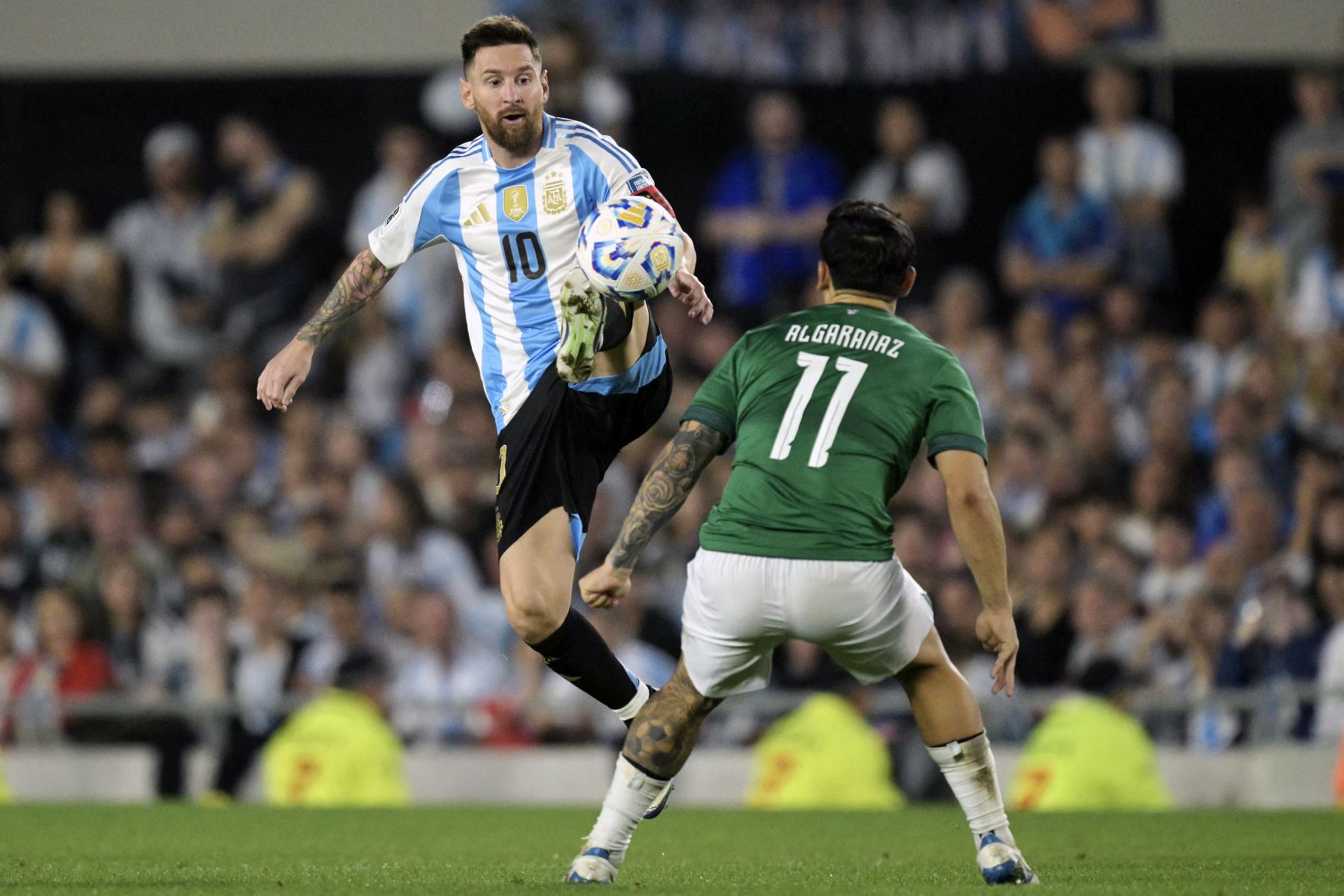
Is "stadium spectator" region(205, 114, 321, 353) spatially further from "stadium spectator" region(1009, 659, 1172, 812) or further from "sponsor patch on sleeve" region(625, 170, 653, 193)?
"sponsor patch on sleeve" region(625, 170, 653, 193)

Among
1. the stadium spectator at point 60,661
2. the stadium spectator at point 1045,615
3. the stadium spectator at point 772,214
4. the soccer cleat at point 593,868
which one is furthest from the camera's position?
the stadium spectator at point 772,214

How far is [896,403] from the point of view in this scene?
5.05m

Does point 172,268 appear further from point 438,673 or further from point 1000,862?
point 1000,862

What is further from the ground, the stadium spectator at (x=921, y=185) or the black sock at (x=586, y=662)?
the stadium spectator at (x=921, y=185)

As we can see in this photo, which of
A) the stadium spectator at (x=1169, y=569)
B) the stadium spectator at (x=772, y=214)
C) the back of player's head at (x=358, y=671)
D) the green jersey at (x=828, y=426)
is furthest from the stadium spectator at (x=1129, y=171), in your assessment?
the green jersey at (x=828, y=426)

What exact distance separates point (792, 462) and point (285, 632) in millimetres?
7333

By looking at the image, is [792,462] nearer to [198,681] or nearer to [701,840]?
[701,840]

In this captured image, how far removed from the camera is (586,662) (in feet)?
20.8

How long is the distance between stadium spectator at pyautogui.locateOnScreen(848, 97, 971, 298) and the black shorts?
23.2 feet

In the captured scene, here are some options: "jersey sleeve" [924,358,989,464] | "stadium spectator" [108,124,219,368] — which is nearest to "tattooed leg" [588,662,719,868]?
"jersey sleeve" [924,358,989,464]

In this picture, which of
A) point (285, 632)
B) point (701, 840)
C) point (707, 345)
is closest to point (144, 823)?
point (701, 840)

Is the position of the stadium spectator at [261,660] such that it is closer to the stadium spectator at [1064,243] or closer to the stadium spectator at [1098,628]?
the stadium spectator at [1098,628]

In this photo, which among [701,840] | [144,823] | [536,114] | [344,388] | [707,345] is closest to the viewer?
[536,114]

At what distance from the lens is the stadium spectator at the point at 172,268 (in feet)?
48.5
